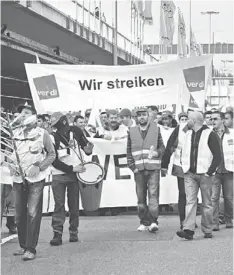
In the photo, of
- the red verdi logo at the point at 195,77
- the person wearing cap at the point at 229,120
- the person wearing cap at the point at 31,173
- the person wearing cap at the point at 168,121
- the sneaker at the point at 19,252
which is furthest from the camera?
the red verdi logo at the point at 195,77

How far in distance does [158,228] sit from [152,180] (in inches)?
29.1

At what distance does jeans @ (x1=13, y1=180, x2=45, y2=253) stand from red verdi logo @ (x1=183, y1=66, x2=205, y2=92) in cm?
616

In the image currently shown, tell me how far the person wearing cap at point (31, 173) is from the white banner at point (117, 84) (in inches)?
213

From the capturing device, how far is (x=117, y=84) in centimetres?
1412

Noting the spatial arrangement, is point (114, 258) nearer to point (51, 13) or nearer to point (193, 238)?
point (193, 238)

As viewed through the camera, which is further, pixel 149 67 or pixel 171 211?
pixel 149 67

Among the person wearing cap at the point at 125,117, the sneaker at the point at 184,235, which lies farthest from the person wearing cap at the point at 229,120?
the sneaker at the point at 184,235

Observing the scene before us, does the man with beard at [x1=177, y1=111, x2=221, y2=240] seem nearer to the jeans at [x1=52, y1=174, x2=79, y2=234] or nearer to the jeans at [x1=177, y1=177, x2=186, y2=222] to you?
the jeans at [x1=177, y1=177, x2=186, y2=222]

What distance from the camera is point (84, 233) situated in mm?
10484

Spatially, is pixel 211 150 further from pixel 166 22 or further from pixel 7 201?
pixel 166 22

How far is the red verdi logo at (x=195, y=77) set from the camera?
A: 1401 centimetres

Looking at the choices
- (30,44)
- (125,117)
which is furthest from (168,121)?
(30,44)

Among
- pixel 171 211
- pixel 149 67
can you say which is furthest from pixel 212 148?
pixel 149 67

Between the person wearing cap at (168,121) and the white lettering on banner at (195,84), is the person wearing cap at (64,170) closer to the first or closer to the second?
the person wearing cap at (168,121)
